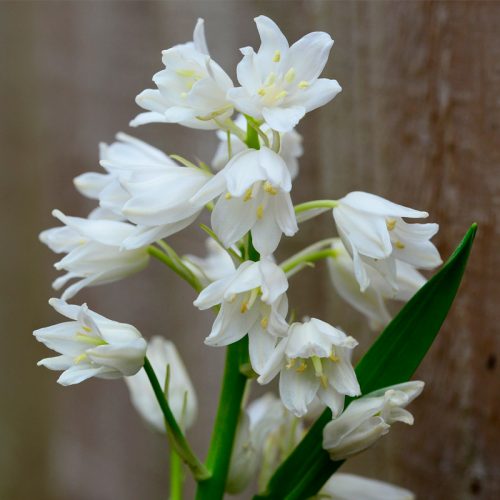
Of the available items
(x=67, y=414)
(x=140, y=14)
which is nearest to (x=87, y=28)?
(x=140, y=14)

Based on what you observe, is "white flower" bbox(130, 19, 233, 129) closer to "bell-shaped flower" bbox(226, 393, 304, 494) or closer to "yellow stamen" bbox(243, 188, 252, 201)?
"yellow stamen" bbox(243, 188, 252, 201)

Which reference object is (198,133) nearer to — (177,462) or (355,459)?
(355,459)

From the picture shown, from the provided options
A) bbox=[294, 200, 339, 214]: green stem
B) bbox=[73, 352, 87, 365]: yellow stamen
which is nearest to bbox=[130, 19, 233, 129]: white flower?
bbox=[294, 200, 339, 214]: green stem

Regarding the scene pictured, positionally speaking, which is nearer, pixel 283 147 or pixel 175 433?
pixel 175 433

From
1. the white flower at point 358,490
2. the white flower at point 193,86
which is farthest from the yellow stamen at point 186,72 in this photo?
the white flower at point 358,490

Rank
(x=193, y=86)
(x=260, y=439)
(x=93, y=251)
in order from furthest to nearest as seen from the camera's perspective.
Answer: (x=260, y=439)
(x=93, y=251)
(x=193, y=86)

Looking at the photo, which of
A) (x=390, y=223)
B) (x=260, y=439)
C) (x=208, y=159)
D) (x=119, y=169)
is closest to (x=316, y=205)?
(x=390, y=223)

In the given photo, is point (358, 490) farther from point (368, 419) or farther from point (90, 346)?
point (90, 346)
